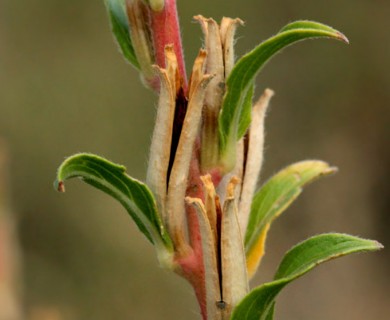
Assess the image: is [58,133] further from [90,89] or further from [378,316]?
[378,316]

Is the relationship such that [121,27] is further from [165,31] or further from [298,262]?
[298,262]

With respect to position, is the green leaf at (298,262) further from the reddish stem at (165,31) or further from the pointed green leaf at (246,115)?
the reddish stem at (165,31)

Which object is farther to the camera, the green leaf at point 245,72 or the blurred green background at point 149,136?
the blurred green background at point 149,136

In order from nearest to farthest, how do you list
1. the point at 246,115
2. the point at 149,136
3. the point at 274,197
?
1. the point at 246,115
2. the point at 274,197
3. the point at 149,136

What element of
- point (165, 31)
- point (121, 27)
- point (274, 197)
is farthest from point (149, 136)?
point (165, 31)

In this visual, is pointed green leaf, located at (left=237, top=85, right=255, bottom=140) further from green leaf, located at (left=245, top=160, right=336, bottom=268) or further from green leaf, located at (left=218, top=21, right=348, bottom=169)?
green leaf, located at (left=245, top=160, right=336, bottom=268)

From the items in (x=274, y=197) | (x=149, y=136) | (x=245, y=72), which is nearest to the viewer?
(x=245, y=72)

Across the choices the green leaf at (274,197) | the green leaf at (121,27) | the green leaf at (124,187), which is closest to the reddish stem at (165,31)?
the green leaf at (121,27)
